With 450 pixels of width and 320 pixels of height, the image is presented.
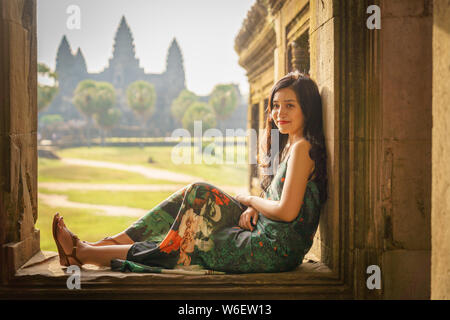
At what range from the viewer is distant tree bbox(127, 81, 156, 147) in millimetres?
48938

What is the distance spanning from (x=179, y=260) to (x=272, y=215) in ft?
2.28

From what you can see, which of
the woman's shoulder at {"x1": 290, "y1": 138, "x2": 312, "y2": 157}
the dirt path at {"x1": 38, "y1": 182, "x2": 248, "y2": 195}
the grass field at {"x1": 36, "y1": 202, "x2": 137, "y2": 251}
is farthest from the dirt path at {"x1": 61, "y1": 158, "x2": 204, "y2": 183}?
the woman's shoulder at {"x1": 290, "y1": 138, "x2": 312, "y2": 157}

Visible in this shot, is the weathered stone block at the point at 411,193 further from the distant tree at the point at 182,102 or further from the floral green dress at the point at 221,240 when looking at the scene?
the distant tree at the point at 182,102

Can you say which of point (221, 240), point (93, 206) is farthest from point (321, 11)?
point (93, 206)

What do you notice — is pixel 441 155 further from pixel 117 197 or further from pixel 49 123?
pixel 49 123

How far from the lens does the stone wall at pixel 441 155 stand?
199 cm

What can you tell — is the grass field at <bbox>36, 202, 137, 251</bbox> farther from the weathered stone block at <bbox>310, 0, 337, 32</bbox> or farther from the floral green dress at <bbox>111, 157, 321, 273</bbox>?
the weathered stone block at <bbox>310, 0, 337, 32</bbox>

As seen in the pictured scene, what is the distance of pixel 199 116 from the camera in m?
46.3

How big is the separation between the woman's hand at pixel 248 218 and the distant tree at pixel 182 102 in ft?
161

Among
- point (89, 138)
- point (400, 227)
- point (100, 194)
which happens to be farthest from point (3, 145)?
point (89, 138)

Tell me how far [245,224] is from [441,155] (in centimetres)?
130

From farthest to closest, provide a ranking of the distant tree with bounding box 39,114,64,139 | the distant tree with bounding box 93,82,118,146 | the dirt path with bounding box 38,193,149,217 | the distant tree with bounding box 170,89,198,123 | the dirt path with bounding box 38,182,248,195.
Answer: the distant tree with bounding box 170,89,198,123 < the distant tree with bounding box 93,82,118,146 < the distant tree with bounding box 39,114,64,139 < the dirt path with bounding box 38,182,248,195 < the dirt path with bounding box 38,193,149,217

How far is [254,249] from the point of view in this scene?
2742mm

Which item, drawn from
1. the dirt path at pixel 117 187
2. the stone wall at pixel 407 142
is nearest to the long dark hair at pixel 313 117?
the stone wall at pixel 407 142
